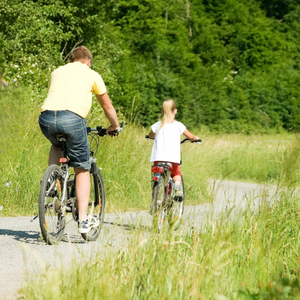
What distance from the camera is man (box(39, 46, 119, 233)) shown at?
4898mm

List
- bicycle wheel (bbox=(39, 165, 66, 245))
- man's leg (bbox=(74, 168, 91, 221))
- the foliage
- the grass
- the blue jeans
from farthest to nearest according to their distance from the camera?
the foliage < man's leg (bbox=(74, 168, 91, 221)) < the blue jeans < bicycle wheel (bbox=(39, 165, 66, 245)) < the grass

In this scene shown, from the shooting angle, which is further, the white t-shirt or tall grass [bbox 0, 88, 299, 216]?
tall grass [bbox 0, 88, 299, 216]

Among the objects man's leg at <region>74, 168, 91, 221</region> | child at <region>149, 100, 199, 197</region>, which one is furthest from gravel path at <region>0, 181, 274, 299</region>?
child at <region>149, 100, 199, 197</region>

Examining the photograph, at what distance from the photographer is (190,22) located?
51938 mm

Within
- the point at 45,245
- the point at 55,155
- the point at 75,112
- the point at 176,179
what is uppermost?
the point at 75,112

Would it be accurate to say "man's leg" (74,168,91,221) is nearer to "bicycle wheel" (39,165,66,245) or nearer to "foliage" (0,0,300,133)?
"bicycle wheel" (39,165,66,245)

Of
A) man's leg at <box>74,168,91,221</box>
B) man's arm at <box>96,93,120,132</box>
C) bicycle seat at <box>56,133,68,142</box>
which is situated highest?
man's arm at <box>96,93,120,132</box>

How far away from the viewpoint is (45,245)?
4.95 m

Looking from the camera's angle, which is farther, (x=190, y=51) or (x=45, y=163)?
(x=190, y=51)

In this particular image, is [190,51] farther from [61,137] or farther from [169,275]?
[169,275]

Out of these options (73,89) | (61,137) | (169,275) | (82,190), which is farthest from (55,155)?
(169,275)

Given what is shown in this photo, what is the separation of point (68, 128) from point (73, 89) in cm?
37

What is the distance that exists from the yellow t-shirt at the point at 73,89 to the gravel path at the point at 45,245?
106 cm

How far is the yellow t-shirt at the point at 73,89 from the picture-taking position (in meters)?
4.94
